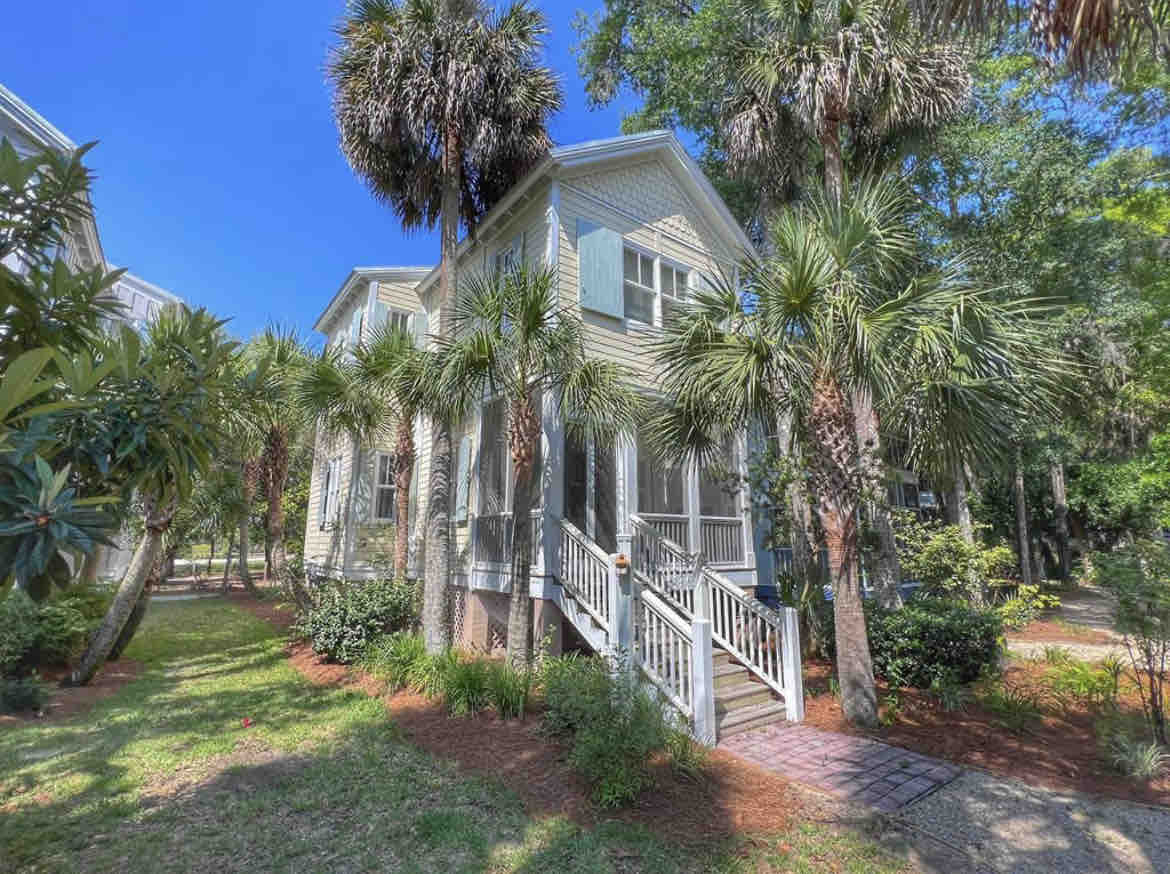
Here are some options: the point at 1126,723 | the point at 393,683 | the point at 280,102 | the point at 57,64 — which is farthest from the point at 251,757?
the point at 280,102

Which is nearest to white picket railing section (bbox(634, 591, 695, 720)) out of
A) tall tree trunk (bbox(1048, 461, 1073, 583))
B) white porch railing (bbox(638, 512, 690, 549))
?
white porch railing (bbox(638, 512, 690, 549))

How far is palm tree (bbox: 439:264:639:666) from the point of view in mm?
7633

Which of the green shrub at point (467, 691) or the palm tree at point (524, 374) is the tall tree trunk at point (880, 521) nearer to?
the palm tree at point (524, 374)

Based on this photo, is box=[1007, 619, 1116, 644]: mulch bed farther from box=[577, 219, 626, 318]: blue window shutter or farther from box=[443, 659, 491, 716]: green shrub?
box=[443, 659, 491, 716]: green shrub

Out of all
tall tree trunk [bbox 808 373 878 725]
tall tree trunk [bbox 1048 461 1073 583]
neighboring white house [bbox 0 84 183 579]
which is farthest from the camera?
tall tree trunk [bbox 1048 461 1073 583]

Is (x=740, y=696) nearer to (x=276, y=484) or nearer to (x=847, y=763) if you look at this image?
(x=847, y=763)

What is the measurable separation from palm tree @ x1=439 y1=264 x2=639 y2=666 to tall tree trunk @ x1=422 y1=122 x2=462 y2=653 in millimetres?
1162

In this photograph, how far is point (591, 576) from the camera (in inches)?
315

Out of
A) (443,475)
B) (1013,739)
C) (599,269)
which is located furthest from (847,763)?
(599,269)

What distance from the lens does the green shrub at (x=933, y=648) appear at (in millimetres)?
8008

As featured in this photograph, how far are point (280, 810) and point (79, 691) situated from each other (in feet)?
19.9

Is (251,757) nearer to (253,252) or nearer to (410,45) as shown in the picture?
(410,45)

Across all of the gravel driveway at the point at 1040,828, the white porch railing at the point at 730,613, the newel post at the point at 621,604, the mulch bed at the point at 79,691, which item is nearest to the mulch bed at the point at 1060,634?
the white porch railing at the point at 730,613

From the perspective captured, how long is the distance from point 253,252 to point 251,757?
18.2m
